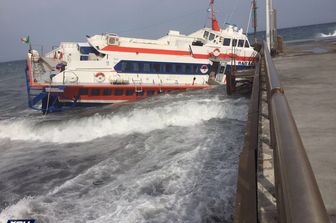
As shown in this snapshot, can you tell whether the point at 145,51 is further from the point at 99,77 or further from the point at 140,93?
the point at 99,77

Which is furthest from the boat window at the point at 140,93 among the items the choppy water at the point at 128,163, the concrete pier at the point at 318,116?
the concrete pier at the point at 318,116

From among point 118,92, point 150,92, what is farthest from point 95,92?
point 150,92

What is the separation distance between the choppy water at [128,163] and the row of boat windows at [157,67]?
3315 millimetres

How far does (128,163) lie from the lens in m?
9.46

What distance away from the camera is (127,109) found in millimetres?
17922

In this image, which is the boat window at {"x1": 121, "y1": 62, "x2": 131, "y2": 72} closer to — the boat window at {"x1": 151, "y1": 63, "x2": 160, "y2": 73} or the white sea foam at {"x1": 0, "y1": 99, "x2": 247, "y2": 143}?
the boat window at {"x1": 151, "y1": 63, "x2": 160, "y2": 73}

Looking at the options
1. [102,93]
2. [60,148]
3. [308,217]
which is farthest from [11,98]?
[308,217]

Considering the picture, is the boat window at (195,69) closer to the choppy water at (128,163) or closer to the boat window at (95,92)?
the choppy water at (128,163)

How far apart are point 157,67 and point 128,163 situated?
12372 mm

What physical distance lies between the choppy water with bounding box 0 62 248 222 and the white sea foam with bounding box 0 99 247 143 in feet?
0.16

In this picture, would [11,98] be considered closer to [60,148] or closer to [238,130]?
[60,148]

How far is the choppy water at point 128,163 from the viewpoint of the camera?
250 inches

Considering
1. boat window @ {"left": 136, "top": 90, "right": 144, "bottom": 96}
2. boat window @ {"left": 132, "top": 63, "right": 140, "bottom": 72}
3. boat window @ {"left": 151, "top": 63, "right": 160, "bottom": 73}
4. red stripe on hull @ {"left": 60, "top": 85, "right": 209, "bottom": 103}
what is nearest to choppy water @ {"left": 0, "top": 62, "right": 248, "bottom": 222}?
red stripe on hull @ {"left": 60, "top": 85, "right": 209, "bottom": 103}

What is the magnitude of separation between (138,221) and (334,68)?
28.2ft
